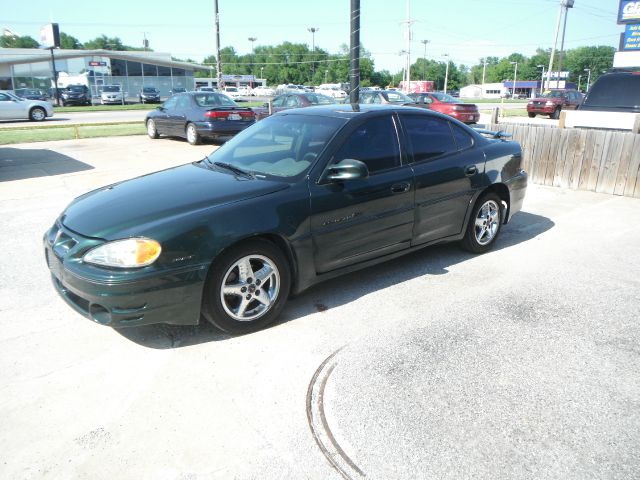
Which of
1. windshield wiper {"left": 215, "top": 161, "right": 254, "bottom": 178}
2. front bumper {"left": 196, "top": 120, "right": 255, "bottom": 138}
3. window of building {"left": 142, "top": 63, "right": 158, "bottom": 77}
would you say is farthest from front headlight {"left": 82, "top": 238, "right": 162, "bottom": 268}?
window of building {"left": 142, "top": 63, "right": 158, "bottom": 77}

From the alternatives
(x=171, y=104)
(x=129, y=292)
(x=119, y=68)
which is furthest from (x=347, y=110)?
(x=119, y=68)

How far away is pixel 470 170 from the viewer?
517cm

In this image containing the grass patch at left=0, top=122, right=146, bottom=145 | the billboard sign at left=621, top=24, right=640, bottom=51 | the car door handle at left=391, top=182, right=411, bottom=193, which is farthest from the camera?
the billboard sign at left=621, top=24, right=640, bottom=51

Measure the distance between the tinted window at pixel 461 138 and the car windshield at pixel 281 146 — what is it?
1433mm

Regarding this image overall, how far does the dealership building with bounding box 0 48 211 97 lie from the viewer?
51250mm

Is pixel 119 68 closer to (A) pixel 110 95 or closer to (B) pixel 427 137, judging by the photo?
(A) pixel 110 95

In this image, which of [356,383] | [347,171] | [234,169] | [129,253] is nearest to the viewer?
[356,383]

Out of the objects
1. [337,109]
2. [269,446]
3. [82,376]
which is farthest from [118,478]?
[337,109]

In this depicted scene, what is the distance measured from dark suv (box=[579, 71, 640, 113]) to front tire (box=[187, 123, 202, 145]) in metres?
9.52

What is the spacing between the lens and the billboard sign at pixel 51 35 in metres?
38.8

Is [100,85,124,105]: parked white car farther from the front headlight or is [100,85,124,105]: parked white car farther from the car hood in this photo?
the front headlight

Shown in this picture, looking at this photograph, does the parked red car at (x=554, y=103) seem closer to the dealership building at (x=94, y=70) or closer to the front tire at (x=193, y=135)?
the front tire at (x=193, y=135)

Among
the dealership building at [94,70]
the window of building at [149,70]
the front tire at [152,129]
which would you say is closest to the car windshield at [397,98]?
the front tire at [152,129]

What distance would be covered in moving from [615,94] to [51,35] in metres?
41.1
